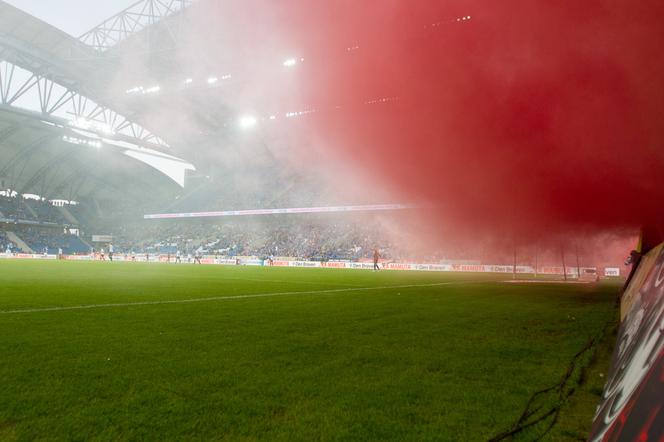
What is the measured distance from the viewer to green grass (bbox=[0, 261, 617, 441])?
7.04 ft

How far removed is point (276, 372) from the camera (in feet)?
10.2

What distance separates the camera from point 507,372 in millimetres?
3195

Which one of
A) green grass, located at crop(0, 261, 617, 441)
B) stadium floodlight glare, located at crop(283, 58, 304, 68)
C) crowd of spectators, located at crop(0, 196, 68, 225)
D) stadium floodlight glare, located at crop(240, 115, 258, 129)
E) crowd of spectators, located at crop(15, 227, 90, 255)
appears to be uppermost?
crowd of spectators, located at crop(0, 196, 68, 225)

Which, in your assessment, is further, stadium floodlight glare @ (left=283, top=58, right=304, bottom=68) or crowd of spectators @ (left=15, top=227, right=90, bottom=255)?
crowd of spectators @ (left=15, top=227, right=90, bottom=255)

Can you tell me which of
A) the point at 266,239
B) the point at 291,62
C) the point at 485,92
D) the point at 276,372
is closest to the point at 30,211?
the point at 266,239

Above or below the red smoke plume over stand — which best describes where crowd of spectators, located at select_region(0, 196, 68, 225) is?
above

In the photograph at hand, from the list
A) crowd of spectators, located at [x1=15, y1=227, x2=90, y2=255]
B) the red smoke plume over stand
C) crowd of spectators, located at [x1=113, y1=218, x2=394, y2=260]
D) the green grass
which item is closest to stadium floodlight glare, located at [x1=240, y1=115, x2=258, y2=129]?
the red smoke plume over stand

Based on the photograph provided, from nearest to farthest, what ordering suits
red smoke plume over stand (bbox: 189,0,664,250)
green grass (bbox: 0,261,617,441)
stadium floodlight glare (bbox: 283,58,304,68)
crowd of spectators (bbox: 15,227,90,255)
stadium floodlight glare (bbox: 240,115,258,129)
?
1. green grass (bbox: 0,261,617,441)
2. red smoke plume over stand (bbox: 189,0,664,250)
3. stadium floodlight glare (bbox: 283,58,304,68)
4. stadium floodlight glare (bbox: 240,115,258,129)
5. crowd of spectators (bbox: 15,227,90,255)

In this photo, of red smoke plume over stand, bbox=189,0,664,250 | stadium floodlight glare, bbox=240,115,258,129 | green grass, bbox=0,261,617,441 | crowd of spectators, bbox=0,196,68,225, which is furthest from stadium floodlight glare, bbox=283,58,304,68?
crowd of spectators, bbox=0,196,68,225

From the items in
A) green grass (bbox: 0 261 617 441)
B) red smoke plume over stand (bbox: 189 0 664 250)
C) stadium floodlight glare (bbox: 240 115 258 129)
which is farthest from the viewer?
stadium floodlight glare (bbox: 240 115 258 129)

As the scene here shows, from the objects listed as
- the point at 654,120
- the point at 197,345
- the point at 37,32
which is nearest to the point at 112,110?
the point at 37,32

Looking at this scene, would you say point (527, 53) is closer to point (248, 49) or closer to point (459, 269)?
point (248, 49)

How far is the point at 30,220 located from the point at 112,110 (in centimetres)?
2820

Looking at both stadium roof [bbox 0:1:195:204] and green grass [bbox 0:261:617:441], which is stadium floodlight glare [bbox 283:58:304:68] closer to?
green grass [bbox 0:261:617:441]
